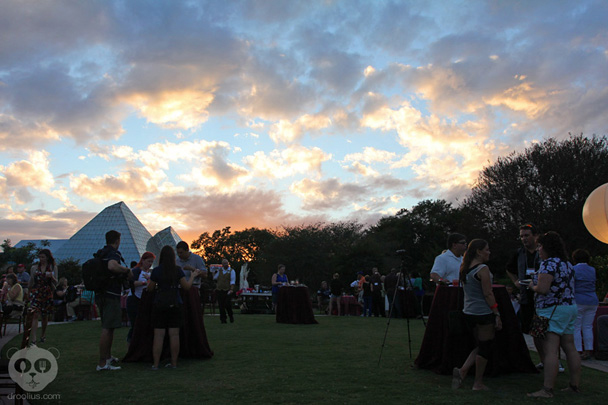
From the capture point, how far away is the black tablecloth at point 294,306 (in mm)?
15172

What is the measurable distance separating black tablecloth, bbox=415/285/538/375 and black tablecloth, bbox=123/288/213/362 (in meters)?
3.43

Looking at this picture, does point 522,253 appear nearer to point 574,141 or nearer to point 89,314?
point 89,314

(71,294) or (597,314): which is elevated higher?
(71,294)

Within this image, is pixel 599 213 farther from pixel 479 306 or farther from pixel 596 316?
pixel 479 306

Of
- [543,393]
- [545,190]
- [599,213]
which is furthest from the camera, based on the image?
[545,190]

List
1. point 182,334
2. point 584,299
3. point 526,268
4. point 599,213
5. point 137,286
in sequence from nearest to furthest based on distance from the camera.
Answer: point 526,268, point 182,334, point 584,299, point 137,286, point 599,213

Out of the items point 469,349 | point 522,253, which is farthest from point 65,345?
point 522,253

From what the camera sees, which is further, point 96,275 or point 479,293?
point 96,275

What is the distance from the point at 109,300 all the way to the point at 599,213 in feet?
31.2

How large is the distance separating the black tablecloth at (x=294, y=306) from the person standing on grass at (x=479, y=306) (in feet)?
33.6

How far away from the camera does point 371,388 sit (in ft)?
16.9

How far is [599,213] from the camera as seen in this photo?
32.6 feet

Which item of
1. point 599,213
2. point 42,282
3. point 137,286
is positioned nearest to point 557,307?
point 599,213

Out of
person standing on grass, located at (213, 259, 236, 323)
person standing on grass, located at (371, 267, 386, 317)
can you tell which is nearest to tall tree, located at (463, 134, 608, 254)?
person standing on grass, located at (371, 267, 386, 317)
